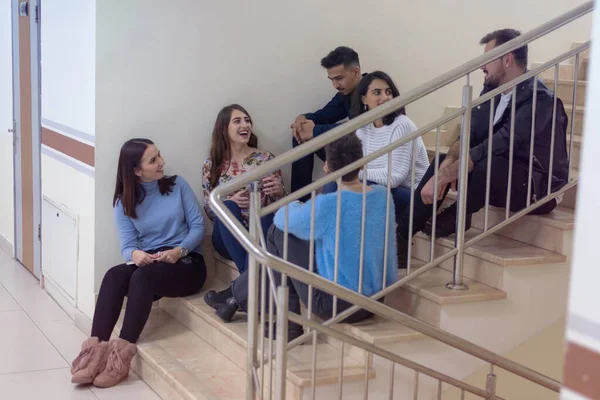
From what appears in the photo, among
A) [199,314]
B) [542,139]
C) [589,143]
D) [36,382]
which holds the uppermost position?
[589,143]

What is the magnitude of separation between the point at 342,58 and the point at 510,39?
104cm

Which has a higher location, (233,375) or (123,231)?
(123,231)

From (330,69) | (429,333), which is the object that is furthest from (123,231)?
(429,333)

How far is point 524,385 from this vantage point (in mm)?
3359

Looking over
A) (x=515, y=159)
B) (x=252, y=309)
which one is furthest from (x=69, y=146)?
(x=515, y=159)

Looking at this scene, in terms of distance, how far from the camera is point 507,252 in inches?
126

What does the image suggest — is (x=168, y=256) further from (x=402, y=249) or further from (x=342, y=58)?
(x=342, y=58)

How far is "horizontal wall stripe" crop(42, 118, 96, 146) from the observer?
4059 millimetres

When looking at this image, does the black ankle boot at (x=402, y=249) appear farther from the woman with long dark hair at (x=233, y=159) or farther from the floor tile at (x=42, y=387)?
the floor tile at (x=42, y=387)

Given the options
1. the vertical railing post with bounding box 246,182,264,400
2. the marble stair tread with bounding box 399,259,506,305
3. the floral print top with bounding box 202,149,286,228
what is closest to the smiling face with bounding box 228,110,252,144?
the floral print top with bounding box 202,149,286,228

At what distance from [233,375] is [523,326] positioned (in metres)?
1.24

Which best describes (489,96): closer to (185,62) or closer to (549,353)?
(549,353)

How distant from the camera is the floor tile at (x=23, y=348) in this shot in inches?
150

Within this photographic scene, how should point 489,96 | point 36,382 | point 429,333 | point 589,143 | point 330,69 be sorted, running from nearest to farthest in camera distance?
point 589,143 → point 429,333 → point 489,96 → point 36,382 → point 330,69
